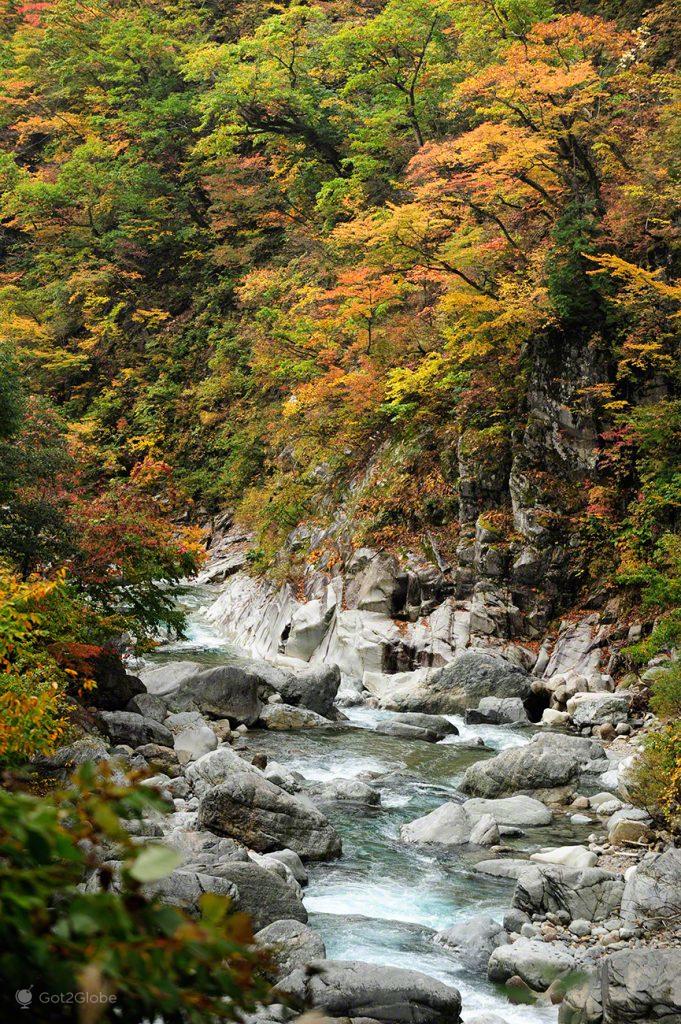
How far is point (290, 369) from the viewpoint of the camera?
22.6 meters

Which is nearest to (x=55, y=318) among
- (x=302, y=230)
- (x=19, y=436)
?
(x=302, y=230)

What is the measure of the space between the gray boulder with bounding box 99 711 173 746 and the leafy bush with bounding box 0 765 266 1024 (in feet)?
31.0

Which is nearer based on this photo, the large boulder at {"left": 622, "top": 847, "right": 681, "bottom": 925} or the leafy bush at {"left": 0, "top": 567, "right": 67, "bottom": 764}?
the leafy bush at {"left": 0, "top": 567, "right": 67, "bottom": 764}

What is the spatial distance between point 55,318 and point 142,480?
71.4ft

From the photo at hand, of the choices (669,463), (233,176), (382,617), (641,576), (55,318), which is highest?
(233,176)

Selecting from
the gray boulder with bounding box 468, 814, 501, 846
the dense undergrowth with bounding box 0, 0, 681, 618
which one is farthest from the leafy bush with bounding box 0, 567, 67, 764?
the gray boulder with bounding box 468, 814, 501, 846

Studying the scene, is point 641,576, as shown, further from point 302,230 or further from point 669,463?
point 302,230

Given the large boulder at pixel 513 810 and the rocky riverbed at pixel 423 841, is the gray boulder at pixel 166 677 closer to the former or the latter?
the rocky riverbed at pixel 423 841

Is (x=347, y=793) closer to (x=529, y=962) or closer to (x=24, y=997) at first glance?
(x=529, y=962)

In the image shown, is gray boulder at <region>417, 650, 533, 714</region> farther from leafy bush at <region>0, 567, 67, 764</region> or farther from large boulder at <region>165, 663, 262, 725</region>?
leafy bush at <region>0, 567, 67, 764</region>

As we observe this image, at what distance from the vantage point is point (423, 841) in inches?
356

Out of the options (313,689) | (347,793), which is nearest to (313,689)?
(313,689)

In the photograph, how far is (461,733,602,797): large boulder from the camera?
412 inches

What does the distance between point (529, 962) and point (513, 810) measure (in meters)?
3.72
